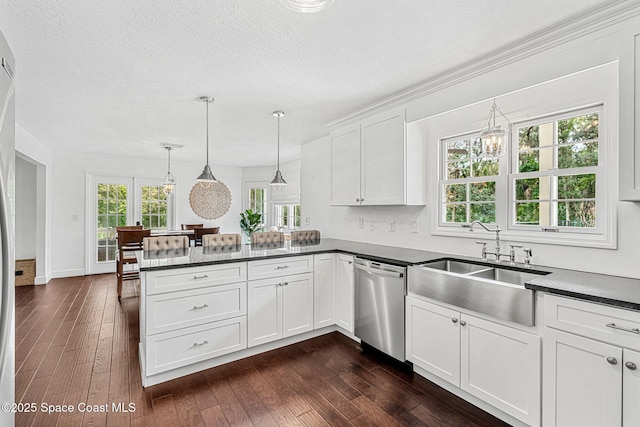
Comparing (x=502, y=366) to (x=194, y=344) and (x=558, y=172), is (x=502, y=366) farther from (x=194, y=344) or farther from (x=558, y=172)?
(x=194, y=344)

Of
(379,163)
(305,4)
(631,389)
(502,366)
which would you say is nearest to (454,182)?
(379,163)

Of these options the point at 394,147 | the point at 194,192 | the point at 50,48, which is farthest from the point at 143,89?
the point at 194,192

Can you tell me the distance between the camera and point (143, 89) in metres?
2.77

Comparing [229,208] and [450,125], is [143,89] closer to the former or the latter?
[450,125]

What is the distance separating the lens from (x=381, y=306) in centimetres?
261

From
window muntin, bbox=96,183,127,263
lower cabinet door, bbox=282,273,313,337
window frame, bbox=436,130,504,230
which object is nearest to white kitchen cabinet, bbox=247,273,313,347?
lower cabinet door, bbox=282,273,313,337

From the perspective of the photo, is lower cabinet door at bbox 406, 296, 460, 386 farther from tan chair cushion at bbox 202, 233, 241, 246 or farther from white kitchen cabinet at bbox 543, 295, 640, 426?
tan chair cushion at bbox 202, 233, 241, 246

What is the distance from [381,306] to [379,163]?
4.57ft

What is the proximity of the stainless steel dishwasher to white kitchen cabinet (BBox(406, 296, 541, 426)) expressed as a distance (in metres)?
0.10

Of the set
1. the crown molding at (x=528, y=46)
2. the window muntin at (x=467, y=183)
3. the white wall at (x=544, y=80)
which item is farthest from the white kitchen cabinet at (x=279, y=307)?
the crown molding at (x=528, y=46)

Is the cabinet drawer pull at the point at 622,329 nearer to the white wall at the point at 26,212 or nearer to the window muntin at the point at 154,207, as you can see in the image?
the window muntin at the point at 154,207

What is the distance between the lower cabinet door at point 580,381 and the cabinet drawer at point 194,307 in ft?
6.89

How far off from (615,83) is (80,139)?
20.2 feet

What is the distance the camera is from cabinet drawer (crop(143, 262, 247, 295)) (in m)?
2.22
